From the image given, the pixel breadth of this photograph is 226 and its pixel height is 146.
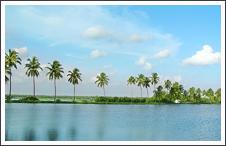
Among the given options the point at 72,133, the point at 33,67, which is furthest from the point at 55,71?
the point at 72,133

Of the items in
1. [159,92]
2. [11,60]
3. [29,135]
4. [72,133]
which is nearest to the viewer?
[29,135]

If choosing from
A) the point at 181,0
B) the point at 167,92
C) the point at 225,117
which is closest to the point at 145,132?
the point at 225,117

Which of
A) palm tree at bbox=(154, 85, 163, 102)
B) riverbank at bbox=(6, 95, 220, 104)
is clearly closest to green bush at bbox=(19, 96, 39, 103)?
riverbank at bbox=(6, 95, 220, 104)

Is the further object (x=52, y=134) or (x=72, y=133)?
(x=72, y=133)

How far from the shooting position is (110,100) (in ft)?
129

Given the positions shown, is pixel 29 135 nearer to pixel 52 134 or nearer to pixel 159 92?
pixel 52 134

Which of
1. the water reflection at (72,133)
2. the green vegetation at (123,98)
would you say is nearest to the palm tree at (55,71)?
the green vegetation at (123,98)

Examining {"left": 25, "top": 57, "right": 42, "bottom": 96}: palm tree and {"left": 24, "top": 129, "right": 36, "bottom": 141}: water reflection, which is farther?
{"left": 25, "top": 57, "right": 42, "bottom": 96}: palm tree

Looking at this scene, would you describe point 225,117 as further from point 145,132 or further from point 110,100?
point 110,100

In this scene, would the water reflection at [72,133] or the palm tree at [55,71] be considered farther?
the palm tree at [55,71]

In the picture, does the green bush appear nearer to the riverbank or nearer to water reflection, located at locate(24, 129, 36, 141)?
the riverbank

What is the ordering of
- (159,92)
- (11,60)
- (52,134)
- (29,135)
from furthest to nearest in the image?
(159,92) → (11,60) → (52,134) → (29,135)

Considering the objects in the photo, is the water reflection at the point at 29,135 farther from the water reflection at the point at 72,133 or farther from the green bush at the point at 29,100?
the green bush at the point at 29,100

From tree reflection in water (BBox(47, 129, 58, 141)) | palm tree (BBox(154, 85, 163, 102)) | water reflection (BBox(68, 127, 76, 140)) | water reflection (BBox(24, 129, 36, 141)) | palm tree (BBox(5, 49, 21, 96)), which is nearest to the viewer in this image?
water reflection (BBox(24, 129, 36, 141))
